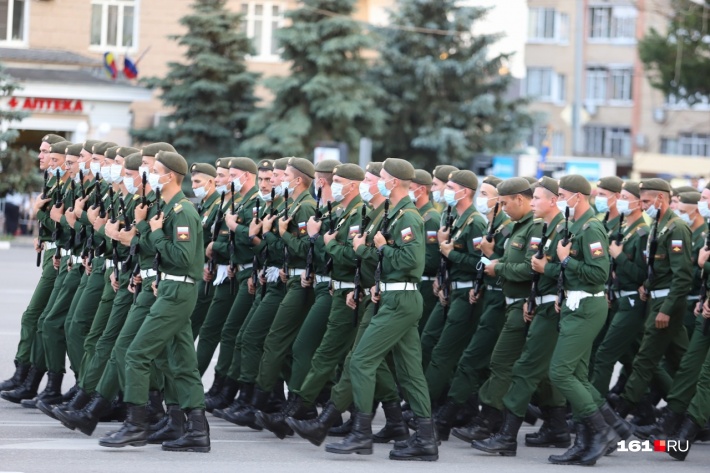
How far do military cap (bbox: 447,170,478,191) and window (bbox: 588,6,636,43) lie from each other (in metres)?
49.3

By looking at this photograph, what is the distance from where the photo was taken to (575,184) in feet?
35.3

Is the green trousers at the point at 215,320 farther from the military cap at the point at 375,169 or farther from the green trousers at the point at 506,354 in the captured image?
the green trousers at the point at 506,354

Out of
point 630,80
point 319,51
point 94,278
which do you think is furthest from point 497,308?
point 630,80

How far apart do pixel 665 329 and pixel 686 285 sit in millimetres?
428

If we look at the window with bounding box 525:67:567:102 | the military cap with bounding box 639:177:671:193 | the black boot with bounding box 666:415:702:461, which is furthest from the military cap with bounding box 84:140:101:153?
the window with bounding box 525:67:567:102

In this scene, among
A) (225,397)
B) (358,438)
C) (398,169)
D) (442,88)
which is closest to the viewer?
(358,438)

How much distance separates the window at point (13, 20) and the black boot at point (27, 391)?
28063 millimetres

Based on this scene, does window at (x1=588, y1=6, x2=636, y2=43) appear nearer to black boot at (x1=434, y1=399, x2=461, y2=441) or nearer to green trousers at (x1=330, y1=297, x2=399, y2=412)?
black boot at (x1=434, y1=399, x2=461, y2=441)

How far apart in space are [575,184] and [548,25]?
51274mm

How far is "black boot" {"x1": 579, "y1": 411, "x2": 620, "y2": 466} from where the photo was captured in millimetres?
10312

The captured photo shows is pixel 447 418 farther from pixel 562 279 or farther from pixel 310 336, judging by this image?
pixel 562 279

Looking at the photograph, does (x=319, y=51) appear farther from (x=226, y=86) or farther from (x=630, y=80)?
(x=630, y=80)

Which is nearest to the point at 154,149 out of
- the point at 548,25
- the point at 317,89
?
the point at 317,89

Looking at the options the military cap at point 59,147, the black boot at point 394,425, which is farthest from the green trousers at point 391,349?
the military cap at point 59,147
